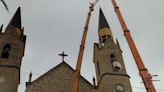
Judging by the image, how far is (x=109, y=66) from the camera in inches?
1081

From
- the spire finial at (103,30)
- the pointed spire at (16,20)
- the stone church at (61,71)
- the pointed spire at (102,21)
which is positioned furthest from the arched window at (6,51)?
the pointed spire at (102,21)

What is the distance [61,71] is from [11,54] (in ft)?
17.4

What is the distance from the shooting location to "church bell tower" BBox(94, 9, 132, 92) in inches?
1021

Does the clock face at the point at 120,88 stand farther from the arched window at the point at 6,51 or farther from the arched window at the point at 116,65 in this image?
the arched window at the point at 6,51

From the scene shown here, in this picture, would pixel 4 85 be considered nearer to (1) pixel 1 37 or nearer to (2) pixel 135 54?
(1) pixel 1 37

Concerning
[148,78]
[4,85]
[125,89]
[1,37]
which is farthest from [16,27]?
[148,78]

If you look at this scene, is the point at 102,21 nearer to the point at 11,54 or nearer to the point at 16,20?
the point at 16,20

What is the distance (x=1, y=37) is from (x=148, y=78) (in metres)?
18.9

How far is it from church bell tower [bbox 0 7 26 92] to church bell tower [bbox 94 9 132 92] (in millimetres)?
8024

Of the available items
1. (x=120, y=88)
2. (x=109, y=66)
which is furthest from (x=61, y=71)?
(x=120, y=88)

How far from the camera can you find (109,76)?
26.5 metres

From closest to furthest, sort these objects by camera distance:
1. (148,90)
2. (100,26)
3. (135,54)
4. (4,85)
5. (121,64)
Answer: (148,90) → (135,54) → (4,85) → (121,64) → (100,26)

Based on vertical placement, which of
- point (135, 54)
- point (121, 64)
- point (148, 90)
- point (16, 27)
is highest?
point (16, 27)

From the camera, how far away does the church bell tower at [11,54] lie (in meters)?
24.6
